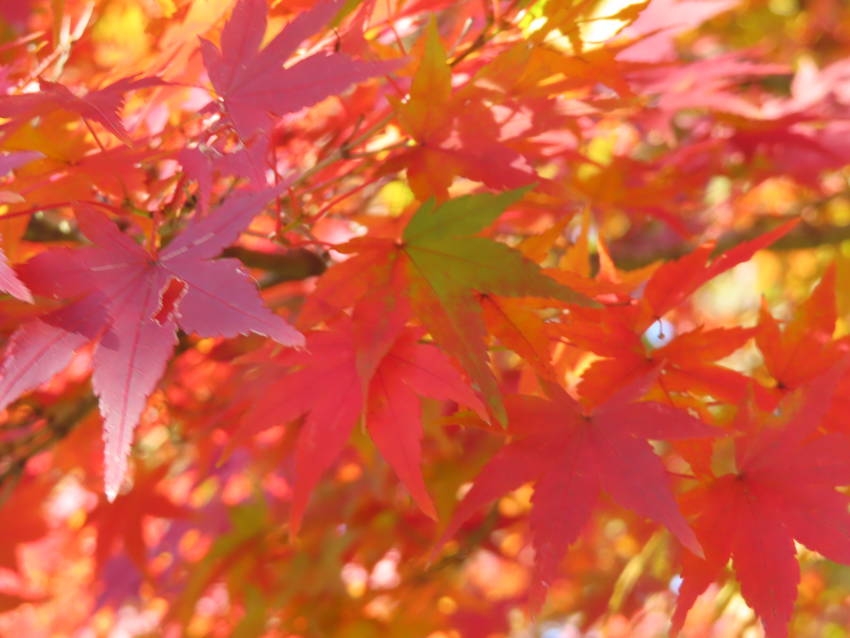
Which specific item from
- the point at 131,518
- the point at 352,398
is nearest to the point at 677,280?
the point at 352,398

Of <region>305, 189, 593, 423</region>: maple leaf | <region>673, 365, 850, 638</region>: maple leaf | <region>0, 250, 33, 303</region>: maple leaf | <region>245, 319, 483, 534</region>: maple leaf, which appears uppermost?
<region>0, 250, 33, 303</region>: maple leaf

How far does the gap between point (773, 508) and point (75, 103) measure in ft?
1.69

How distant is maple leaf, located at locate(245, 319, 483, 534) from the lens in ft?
1.84

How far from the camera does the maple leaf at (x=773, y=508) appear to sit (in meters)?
0.54

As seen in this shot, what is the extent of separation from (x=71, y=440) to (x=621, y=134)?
1.05 metres

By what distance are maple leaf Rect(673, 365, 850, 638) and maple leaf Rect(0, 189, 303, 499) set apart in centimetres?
31

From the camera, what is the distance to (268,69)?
53cm

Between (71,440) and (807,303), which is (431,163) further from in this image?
(71,440)

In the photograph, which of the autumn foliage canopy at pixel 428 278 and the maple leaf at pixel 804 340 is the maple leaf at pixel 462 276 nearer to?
the autumn foliage canopy at pixel 428 278

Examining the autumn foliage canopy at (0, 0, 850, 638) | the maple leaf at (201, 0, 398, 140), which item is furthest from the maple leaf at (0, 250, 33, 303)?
the maple leaf at (201, 0, 398, 140)

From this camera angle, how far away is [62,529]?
166 cm

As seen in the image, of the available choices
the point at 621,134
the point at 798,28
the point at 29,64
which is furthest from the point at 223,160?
the point at 798,28

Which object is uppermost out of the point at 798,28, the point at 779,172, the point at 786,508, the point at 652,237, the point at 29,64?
the point at 29,64

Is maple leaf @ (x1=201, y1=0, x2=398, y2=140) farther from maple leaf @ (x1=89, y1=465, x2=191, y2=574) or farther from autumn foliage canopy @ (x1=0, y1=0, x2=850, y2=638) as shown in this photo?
maple leaf @ (x1=89, y1=465, x2=191, y2=574)
